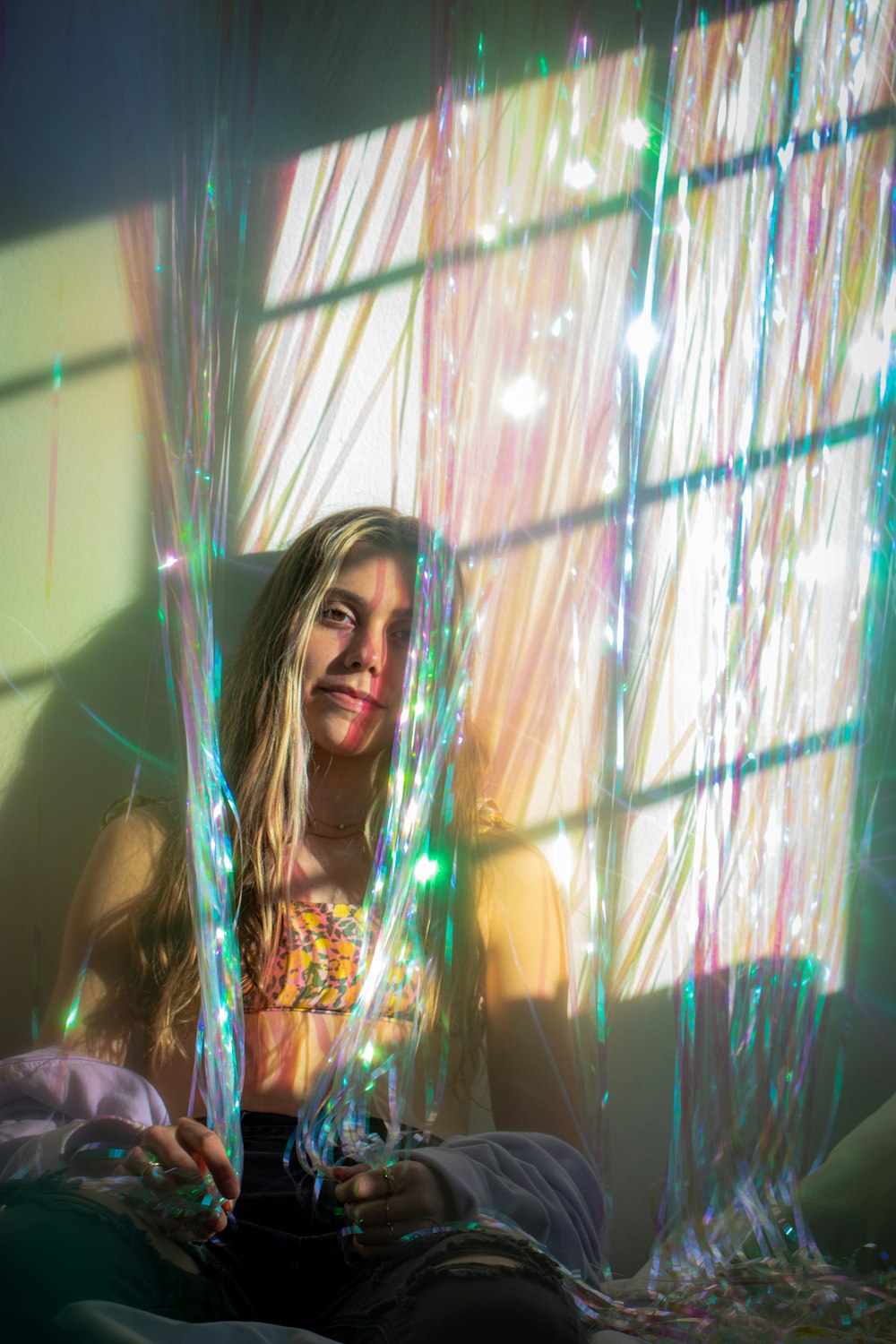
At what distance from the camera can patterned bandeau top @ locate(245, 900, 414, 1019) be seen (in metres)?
0.81

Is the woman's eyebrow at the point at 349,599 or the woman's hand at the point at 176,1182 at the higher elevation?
the woman's eyebrow at the point at 349,599

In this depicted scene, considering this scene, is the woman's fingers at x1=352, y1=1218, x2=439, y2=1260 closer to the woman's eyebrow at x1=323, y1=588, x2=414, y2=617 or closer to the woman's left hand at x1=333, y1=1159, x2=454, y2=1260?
the woman's left hand at x1=333, y1=1159, x2=454, y2=1260

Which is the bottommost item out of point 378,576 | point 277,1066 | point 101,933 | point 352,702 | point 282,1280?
point 282,1280

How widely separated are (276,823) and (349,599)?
0.66 feet

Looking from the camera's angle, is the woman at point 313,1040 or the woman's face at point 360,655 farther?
the woman's face at point 360,655

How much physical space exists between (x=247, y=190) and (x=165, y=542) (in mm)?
322

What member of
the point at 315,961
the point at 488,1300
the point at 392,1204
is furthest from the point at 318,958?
the point at 488,1300

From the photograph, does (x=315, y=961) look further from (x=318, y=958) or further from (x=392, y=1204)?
(x=392, y=1204)

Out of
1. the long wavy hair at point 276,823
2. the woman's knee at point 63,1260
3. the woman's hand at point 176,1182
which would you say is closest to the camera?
the woman's knee at point 63,1260

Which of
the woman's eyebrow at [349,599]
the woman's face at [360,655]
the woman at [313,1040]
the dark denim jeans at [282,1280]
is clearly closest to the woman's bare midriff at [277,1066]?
the woman at [313,1040]

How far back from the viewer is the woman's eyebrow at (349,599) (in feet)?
2.87

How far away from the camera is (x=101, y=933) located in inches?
33.2

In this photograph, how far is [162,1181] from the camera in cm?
62

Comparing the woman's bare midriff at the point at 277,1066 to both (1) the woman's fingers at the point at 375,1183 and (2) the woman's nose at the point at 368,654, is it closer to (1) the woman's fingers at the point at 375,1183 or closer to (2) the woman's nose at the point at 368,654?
(1) the woman's fingers at the point at 375,1183
